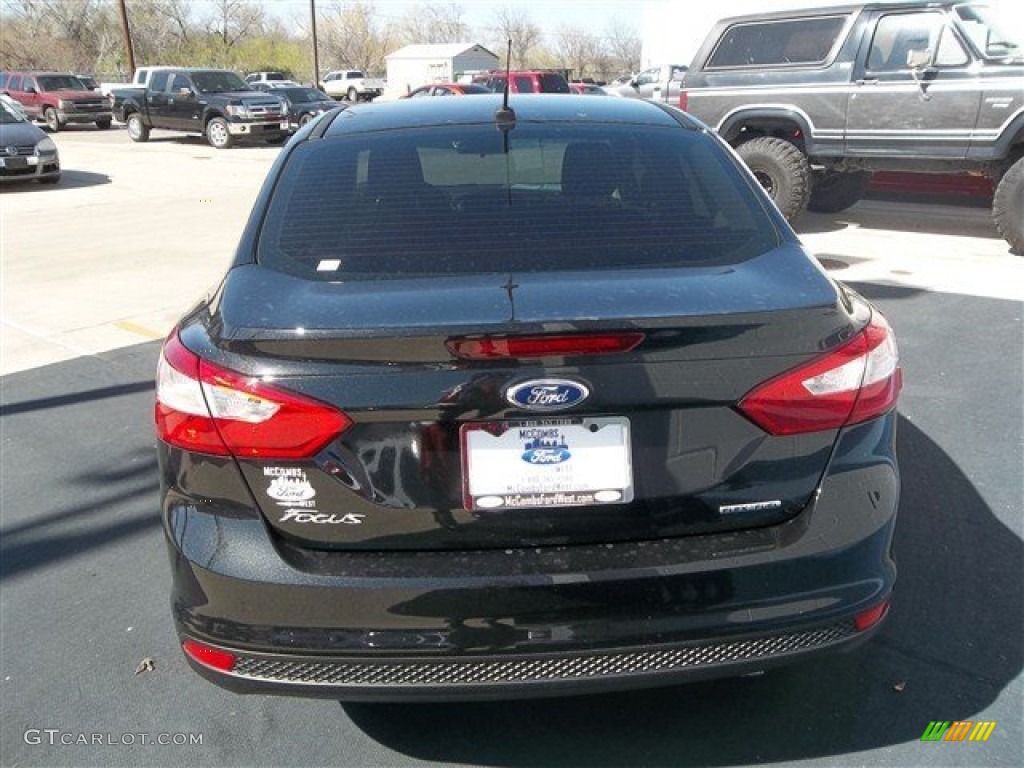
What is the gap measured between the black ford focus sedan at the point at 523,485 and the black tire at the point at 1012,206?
7114 mm

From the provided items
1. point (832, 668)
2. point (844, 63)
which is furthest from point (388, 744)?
point (844, 63)

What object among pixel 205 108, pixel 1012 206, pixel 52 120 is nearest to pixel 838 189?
pixel 1012 206

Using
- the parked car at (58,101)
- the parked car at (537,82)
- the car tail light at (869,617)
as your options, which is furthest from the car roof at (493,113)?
the parked car at (58,101)

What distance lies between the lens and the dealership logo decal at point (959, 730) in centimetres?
243

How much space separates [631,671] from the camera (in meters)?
2.04

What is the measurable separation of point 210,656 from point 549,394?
1.01 meters

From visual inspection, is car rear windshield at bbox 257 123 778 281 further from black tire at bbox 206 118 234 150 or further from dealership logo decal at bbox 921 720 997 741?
black tire at bbox 206 118 234 150

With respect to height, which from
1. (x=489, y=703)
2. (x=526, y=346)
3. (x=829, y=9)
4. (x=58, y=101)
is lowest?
(x=58, y=101)

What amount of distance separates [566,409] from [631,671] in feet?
2.01

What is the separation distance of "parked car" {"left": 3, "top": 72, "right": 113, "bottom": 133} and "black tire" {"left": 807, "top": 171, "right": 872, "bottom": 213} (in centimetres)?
2552

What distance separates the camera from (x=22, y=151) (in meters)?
14.6

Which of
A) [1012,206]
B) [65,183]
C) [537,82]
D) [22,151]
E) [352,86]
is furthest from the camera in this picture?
[352,86]

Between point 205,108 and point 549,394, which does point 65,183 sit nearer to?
point 205,108

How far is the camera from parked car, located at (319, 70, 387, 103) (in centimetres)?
4728
